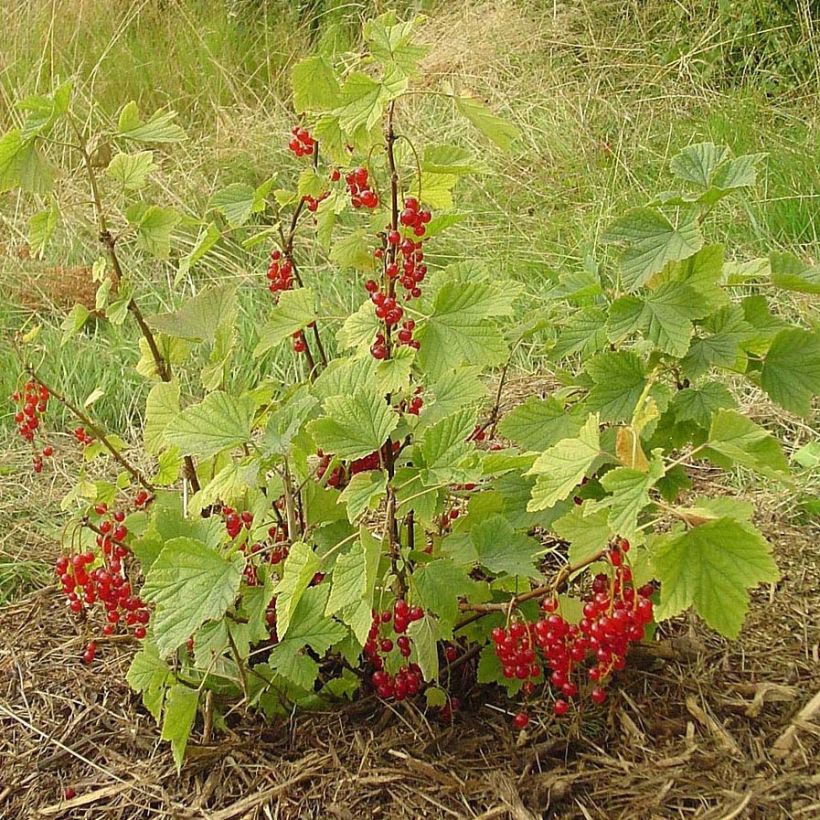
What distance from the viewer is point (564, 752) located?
1688mm

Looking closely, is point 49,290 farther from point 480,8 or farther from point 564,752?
point 480,8

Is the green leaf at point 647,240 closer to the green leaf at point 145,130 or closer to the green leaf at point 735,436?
the green leaf at point 735,436

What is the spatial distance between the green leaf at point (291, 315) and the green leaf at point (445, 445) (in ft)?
1.00

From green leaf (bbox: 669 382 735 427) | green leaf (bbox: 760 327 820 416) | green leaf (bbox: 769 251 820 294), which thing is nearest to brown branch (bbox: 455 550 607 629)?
green leaf (bbox: 669 382 735 427)

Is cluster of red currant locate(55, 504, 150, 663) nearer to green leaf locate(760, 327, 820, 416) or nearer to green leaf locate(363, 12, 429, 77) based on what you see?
green leaf locate(363, 12, 429, 77)

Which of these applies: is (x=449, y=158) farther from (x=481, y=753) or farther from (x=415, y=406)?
(x=481, y=753)

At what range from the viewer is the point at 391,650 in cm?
161

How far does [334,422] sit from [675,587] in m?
0.47

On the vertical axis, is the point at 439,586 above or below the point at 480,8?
above

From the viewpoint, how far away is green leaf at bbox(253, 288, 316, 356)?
1.57m

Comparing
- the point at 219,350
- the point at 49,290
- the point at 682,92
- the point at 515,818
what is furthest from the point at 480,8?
the point at 515,818

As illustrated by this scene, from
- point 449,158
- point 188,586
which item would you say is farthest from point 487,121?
point 188,586

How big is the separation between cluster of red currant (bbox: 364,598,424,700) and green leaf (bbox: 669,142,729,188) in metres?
0.73

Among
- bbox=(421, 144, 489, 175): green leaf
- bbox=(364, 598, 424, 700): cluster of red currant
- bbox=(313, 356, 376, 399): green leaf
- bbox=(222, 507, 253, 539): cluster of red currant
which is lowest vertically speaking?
bbox=(364, 598, 424, 700): cluster of red currant
